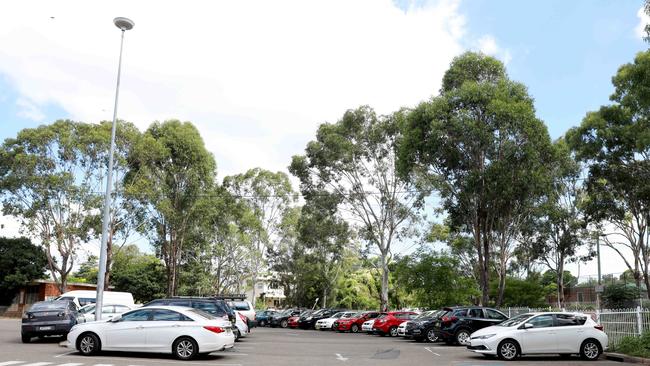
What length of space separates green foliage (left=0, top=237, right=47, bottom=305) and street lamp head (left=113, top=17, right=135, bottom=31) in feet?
119

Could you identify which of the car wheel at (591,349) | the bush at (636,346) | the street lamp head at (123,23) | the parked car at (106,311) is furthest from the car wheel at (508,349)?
the street lamp head at (123,23)

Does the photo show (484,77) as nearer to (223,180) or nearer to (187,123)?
(187,123)

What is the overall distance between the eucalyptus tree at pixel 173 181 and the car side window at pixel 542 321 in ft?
99.2

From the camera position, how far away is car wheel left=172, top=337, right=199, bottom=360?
1466 centimetres

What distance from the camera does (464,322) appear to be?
73.2ft

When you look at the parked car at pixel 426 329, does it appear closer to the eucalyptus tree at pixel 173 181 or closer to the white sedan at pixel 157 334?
the white sedan at pixel 157 334

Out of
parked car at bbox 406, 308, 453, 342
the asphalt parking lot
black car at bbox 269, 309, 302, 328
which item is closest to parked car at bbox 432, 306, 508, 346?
parked car at bbox 406, 308, 453, 342

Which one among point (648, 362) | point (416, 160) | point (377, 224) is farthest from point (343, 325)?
point (648, 362)

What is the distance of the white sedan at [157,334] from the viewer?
1469 cm

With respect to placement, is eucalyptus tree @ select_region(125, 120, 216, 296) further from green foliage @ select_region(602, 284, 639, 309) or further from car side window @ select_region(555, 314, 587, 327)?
car side window @ select_region(555, 314, 587, 327)

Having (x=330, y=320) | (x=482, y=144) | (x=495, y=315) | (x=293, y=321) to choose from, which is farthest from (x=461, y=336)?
(x=293, y=321)

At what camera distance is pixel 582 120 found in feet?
93.6

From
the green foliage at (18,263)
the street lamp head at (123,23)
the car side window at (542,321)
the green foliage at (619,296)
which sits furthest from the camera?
the green foliage at (18,263)

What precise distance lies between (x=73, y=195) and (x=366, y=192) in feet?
67.4
